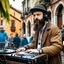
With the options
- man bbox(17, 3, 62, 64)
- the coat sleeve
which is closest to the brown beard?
man bbox(17, 3, 62, 64)

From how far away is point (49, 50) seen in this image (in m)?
2.68

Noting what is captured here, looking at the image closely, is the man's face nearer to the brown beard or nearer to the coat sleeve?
the brown beard

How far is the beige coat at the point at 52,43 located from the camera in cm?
271

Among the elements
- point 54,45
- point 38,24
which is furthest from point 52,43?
point 38,24

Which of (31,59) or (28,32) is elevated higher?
(31,59)

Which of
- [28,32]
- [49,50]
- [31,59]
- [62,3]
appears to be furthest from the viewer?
[28,32]

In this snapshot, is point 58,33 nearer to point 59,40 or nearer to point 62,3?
point 59,40

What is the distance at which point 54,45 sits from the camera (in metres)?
2.73

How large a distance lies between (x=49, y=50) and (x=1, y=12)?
1.87ft

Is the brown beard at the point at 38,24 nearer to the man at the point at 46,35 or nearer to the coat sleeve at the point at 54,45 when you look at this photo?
the man at the point at 46,35

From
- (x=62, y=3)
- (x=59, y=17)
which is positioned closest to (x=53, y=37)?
(x=62, y=3)

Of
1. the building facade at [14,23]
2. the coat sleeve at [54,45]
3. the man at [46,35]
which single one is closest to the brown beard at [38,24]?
the man at [46,35]

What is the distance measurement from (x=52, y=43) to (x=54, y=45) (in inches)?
2.4

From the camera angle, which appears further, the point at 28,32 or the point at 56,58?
the point at 28,32
